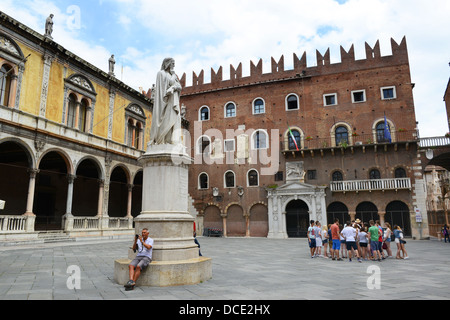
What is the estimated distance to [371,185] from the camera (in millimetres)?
23172

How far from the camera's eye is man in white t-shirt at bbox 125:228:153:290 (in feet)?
18.1

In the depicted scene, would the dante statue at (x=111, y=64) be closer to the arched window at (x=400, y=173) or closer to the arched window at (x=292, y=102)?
the arched window at (x=292, y=102)

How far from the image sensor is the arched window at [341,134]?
81.8 feet

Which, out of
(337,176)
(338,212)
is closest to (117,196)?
(338,212)

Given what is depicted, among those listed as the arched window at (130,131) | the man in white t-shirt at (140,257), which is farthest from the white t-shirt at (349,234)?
the arched window at (130,131)

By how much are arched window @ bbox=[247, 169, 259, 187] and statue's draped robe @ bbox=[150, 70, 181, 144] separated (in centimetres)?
1983

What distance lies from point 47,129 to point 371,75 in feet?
74.5

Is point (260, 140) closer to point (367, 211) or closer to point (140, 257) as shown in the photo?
point (367, 211)

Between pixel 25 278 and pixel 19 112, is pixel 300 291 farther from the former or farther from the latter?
pixel 19 112

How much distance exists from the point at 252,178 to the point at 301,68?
10072 millimetres

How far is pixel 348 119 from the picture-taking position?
82.3ft

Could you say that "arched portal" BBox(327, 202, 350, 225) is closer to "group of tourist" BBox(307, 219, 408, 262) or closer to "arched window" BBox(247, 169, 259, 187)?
"arched window" BBox(247, 169, 259, 187)

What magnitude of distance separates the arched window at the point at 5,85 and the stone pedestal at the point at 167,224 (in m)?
11.9
